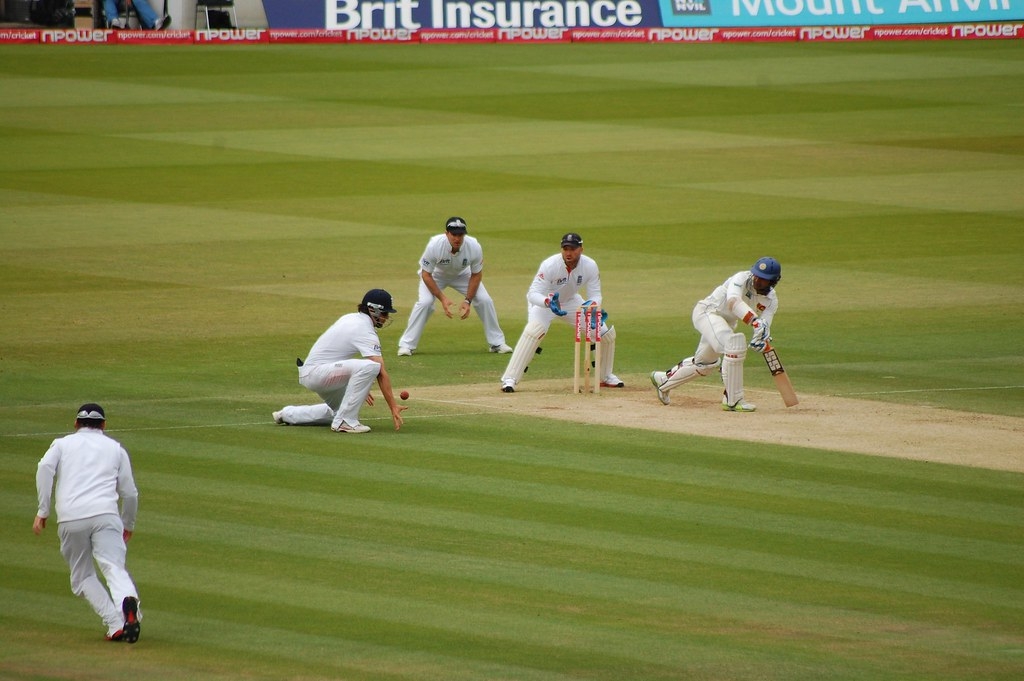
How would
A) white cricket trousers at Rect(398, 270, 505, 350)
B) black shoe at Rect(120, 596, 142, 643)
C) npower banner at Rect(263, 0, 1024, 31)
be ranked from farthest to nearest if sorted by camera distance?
npower banner at Rect(263, 0, 1024, 31) < white cricket trousers at Rect(398, 270, 505, 350) < black shoe at Rect(120, 596, 142, 643)

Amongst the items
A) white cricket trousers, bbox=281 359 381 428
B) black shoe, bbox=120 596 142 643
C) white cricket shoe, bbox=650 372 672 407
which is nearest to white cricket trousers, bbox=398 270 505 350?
white cricket shoe, bbox=650 372 672 407

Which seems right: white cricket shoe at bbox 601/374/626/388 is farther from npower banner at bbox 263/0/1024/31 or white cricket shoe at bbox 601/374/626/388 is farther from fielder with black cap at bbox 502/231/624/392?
npower banner at bbox 263/0/1024/31

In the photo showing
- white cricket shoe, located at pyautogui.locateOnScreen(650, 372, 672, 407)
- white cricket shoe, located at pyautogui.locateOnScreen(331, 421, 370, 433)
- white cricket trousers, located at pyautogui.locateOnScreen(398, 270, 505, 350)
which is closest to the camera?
white cricket shoe, located at pyautogui.locateOnScreen(331, 421, 370, 433)

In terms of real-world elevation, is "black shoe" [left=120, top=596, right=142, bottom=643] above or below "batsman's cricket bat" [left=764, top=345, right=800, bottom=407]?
below

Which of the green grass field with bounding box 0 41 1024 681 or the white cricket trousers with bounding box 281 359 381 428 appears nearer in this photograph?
the green grass field with bounding box 0 41 1024 681

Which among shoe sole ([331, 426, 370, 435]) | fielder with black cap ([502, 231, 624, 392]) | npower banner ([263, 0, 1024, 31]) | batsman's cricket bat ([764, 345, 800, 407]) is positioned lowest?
shoe sole ([331, 426, 370, 435])

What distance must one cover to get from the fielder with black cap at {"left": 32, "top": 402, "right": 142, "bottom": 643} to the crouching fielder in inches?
298

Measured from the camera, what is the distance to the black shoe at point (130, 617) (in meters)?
9.01

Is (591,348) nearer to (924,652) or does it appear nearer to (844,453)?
(844,453)

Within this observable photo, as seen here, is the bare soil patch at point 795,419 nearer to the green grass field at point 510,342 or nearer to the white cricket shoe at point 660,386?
the white cricket shoe at point 660,386

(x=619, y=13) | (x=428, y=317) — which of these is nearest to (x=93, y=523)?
(x=428, y=317)

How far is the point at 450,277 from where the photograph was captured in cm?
1947

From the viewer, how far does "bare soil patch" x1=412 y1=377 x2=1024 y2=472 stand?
14.2 metres

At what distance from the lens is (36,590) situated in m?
10.1
